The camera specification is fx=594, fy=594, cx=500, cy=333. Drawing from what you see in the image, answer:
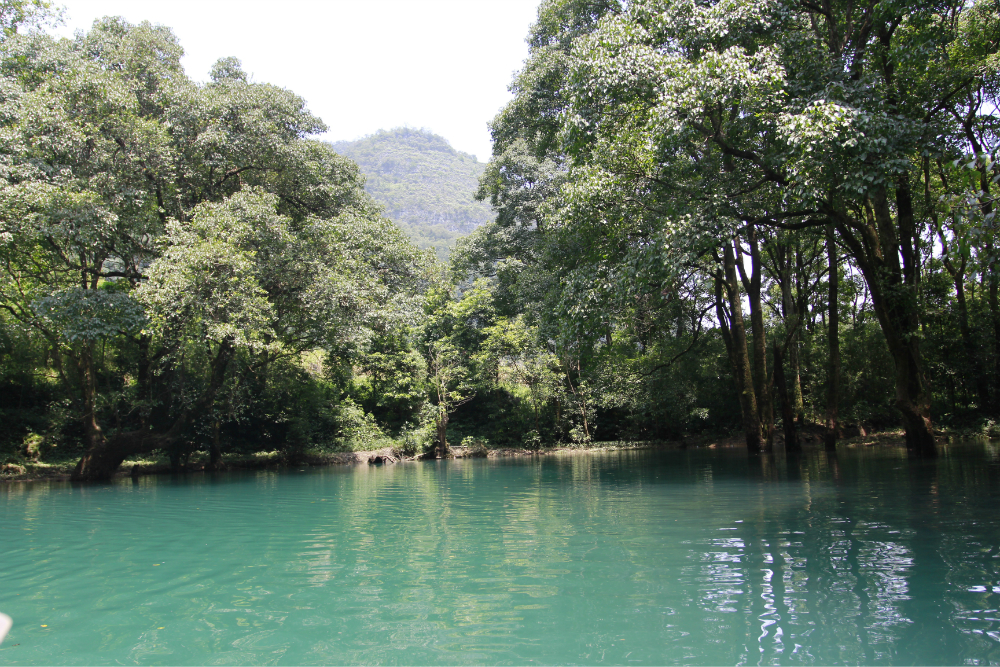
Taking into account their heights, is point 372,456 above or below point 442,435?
below

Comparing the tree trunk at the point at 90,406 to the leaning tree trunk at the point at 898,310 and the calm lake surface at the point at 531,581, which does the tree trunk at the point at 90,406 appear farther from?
the leaning tree trunk at the point at 898,310

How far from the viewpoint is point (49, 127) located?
14.3m

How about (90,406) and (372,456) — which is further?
(372,456)

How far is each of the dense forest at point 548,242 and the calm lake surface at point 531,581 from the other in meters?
2.42

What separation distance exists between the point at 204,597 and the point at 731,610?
353cm

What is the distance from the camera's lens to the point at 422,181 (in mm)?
131250

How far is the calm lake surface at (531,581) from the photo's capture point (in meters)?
3.07

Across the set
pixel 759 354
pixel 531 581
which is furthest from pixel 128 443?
pixel 759 354

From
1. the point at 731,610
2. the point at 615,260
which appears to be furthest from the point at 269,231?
the point at 731,610

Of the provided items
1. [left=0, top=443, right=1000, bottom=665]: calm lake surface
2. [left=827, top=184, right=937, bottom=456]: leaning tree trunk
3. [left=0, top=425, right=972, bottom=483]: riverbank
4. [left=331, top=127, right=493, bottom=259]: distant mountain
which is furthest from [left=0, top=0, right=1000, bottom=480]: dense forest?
[left=331, top=127, right=493, bottom=259]: distant mountain

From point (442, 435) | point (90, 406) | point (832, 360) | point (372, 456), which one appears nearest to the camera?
Result: point (90, 406)

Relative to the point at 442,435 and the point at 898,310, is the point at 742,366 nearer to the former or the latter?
the point at 898,310

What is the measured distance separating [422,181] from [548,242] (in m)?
120

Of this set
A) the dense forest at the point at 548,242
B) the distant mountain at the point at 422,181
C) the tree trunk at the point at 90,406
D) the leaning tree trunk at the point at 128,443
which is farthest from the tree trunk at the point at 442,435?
the distant mountain at the point at 422,181
